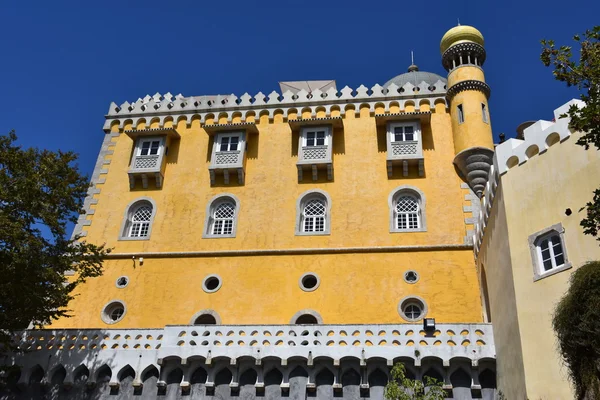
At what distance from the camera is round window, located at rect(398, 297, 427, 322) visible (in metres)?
21.7

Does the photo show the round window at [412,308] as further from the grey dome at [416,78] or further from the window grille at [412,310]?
the grey dome at [416,78]

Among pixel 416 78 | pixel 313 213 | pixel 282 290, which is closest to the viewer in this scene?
pixel 282 290

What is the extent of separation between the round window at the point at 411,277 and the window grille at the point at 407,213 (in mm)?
2219

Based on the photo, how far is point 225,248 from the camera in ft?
80.3

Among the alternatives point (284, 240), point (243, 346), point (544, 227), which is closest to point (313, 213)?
point (284, 240)

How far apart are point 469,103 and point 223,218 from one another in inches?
478

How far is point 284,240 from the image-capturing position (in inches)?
955

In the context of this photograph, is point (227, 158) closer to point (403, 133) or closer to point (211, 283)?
point (211, 283)

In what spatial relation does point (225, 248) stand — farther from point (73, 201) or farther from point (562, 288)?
point (562, 288)

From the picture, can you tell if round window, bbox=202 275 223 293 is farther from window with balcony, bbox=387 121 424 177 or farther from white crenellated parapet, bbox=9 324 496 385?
window with balcony, bbox=387 121 424 177

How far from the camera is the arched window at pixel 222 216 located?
82.6 feet

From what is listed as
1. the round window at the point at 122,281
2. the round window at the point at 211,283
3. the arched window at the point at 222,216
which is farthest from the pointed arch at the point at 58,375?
the arched window at the point at 222,216

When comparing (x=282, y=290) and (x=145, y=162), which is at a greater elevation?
(x=145, y=162)

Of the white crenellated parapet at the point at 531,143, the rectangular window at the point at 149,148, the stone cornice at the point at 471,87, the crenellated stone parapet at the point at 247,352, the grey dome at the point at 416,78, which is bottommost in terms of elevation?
the crenellated stone parapet at the point at 247,352
